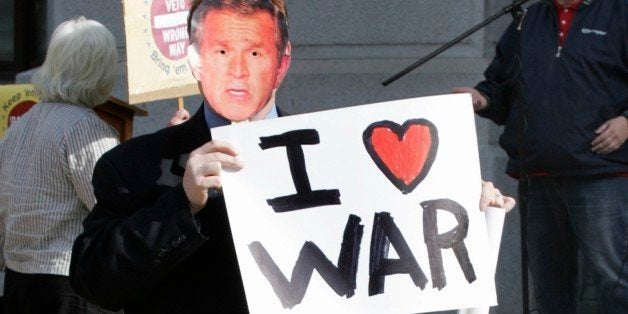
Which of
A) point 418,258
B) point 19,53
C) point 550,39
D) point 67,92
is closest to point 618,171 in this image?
point 550,39

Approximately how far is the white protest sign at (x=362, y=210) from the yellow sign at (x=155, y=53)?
204 centimetres

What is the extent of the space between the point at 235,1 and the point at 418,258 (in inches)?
25.4

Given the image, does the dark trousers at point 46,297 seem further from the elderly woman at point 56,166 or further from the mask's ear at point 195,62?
the mask's ear at point 195,62

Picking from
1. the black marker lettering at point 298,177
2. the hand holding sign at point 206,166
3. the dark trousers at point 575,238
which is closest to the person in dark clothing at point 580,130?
the dark trousers at point 575,238

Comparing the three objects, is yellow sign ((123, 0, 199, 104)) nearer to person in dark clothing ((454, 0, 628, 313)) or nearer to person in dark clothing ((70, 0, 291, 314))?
person in dark clothing ((454, 0, 628, 313))

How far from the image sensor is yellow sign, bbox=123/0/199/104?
183 inches

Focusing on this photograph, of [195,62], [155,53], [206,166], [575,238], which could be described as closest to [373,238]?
[206,166]

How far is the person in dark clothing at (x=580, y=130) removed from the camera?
5.30 metres

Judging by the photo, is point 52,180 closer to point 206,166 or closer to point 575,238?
point 206,166

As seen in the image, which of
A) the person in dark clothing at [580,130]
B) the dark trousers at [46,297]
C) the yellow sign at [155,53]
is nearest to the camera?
the dark trousers at [46,297]

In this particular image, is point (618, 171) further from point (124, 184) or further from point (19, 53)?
point (19, 53)

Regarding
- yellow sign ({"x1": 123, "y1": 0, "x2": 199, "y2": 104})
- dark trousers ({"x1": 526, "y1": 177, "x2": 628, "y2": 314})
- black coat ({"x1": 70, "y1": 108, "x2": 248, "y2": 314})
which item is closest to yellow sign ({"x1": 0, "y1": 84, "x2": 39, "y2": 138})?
yellow sign ({"x1": 123, "y1": 0, "x2": 199, "y2": 104})

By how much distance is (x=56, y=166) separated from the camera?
4.49 m

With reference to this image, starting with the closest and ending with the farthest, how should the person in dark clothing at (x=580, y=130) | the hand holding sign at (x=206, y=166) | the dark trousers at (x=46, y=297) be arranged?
the hand holding sign at (x=206, y=166), the dark trousers at (x=46, y=297), the person in dark clothing at (x=580, y=130)
